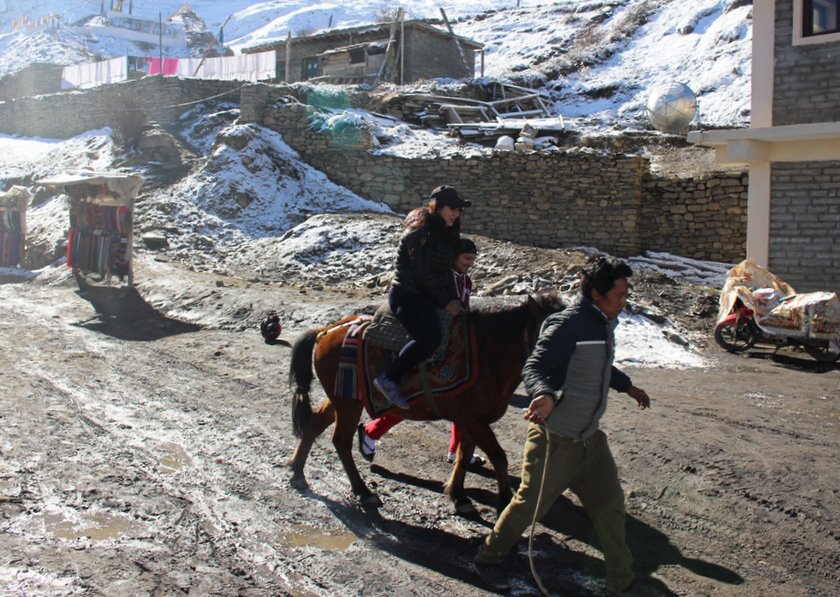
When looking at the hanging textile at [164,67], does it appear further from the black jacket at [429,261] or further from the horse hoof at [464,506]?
the horse hoof at [464,506]

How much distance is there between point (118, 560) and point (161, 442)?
7.41ft

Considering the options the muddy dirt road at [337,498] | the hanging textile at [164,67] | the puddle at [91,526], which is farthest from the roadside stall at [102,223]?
the hanging textile at [164,67]

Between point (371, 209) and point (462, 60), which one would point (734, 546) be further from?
point (462, 60)

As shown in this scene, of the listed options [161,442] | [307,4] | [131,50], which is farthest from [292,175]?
[307,4]

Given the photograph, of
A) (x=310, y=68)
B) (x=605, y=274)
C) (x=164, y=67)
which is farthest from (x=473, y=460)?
(x=310, y=68)

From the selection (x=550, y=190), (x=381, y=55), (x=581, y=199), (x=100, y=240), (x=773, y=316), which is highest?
(x=381, y=55)

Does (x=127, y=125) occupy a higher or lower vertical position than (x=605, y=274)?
higher

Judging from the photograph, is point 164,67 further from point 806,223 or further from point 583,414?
point 583,414

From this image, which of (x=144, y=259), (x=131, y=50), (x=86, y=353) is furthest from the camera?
(x=131, y=50)

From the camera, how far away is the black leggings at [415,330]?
5.04m

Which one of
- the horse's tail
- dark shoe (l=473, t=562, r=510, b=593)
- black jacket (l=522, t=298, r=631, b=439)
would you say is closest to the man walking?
black jacket (l=522, t=298, r=631, b=439)

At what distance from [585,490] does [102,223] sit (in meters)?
12.8

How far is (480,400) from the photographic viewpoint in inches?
199

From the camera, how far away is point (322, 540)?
15.6ft
